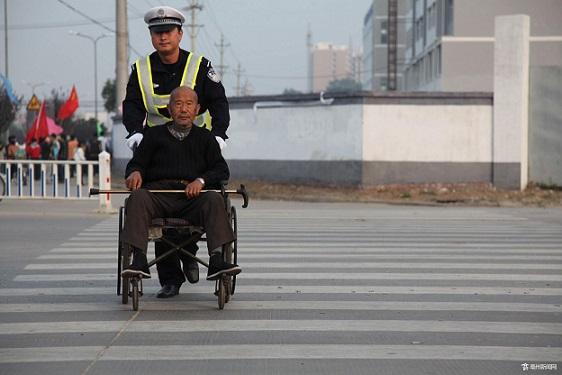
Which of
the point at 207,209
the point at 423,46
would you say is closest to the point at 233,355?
the point at 207,209

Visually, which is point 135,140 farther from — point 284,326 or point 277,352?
point 277,352

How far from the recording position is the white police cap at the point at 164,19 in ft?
27.2

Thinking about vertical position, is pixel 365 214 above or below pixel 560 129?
below

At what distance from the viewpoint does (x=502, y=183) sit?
27.5 m

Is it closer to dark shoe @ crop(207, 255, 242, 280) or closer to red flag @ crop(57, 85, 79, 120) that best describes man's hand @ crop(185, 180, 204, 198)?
dark shoe @ crop(207, 255, 242, 280)

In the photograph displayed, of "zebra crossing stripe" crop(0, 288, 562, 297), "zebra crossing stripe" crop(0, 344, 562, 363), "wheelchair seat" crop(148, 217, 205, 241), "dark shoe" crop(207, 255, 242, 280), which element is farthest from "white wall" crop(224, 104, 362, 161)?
"zebra crossing stripe" crop(0, 344, 562, 363)

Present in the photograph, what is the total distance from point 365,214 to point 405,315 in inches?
524

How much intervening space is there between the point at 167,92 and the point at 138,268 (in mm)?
1571

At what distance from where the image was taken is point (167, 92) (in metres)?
8.45

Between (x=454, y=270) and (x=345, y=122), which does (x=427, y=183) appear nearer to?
(x=345, y=122)

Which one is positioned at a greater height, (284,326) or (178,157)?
(178,157)

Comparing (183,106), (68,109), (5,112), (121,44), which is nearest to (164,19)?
(183,106)

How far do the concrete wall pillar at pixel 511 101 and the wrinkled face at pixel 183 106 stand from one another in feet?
66.1

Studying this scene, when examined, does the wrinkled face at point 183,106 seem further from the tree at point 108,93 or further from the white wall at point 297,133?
the tree at point 108,93
